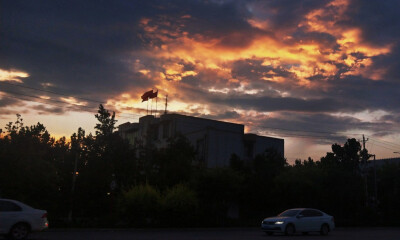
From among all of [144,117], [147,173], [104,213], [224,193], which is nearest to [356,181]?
[224,193]

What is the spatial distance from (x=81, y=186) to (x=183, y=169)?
898cm

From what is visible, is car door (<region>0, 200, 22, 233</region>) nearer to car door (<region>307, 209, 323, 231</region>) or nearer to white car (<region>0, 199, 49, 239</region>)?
white car (<region>0, 199, 49, 239</region>)

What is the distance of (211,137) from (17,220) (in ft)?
158

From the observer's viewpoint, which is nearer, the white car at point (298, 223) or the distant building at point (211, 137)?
the white car at point (298, 223)

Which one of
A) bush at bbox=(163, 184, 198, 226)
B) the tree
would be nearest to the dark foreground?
bush at bbox=(163, 184, 198, 226)

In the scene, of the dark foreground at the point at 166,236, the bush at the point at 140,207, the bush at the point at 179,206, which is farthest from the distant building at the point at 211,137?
the dark foreground at the point at 166,236

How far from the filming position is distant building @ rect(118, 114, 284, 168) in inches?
2525

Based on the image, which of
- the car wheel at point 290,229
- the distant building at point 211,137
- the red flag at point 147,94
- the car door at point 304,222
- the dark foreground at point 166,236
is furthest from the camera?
the red flag at point 147,94

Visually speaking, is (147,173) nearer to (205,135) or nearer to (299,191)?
(299,191)

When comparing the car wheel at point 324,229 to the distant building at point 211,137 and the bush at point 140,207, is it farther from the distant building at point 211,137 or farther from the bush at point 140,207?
the distant building at point 211,137

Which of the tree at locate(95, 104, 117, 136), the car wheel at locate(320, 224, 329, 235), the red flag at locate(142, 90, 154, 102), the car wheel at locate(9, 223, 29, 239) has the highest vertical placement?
the red flag at locate(142, 90, 154, 102)

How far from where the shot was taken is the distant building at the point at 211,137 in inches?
2525

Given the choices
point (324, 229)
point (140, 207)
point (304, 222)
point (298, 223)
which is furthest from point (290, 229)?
point (140, 207)

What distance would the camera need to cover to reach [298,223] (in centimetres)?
2366
